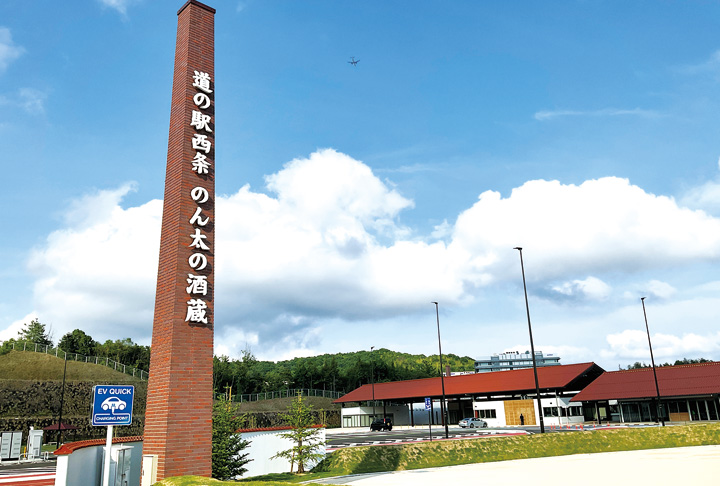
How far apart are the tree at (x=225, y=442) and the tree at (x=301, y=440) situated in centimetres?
376

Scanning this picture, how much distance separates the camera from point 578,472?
21.5 metres

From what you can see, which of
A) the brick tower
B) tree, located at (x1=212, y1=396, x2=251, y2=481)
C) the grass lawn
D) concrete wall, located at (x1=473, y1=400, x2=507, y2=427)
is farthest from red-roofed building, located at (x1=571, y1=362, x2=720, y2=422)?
the brick tower

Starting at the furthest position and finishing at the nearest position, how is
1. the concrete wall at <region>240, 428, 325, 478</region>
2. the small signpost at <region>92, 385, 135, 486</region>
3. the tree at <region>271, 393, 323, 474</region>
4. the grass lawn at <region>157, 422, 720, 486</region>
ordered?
the tree at <region>271, 393, 323, 474</region> → the concrete wall at <region>240, 428, 325, 478</region> → the grass lawn at <region>157, 422, 720, 486</region> → the small signpost at <region>92, 385, 135, 486</region>

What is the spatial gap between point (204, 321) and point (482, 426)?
5575 centimetres

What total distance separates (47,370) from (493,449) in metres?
58.6

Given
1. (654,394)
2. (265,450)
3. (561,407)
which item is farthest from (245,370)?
(265,450)

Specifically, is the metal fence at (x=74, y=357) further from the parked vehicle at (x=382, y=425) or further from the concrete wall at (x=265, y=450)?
Result: the concrete wall at (x=265, y=450)

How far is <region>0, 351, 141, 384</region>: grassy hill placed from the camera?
6438cm

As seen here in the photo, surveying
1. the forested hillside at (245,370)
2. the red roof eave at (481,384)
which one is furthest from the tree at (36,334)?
the red roof eave at (481,384)

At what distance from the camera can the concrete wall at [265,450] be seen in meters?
26.5

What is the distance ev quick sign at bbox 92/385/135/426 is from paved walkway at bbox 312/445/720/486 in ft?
27.5

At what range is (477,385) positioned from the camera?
228 ft

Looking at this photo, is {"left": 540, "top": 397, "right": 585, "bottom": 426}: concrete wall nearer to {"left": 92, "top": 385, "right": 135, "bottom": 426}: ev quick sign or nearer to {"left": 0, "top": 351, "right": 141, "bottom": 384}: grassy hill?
{"left": 0, "top": 351, "right": 141, "bottom": 384}: grassy hill

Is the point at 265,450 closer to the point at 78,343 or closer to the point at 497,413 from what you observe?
the point at 497,413
